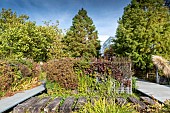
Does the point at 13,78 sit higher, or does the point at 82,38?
the point at 82,38

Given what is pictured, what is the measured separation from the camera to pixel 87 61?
9203mm

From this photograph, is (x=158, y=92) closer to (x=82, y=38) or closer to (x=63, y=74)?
(x=63, y=74)

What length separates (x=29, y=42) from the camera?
19.3 meters

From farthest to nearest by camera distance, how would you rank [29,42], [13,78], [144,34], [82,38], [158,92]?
[82,38], [29,42], [144,34], [13,78], [158,92]

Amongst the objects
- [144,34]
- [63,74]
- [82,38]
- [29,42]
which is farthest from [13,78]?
[82,38]

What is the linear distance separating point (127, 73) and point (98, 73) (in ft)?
4.14

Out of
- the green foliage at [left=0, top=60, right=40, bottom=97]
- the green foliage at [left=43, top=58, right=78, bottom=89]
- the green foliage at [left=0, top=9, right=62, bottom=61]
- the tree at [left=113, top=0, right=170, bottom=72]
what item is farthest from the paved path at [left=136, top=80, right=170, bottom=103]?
the green foliage at [left=0, top=9, right=62, bottom=61]

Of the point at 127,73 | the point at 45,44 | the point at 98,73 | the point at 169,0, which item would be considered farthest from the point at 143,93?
the point at 169,0

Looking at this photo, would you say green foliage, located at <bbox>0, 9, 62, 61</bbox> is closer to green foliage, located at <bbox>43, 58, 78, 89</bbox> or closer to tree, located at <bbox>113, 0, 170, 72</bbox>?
tree, located at <bbox>113, 0, 170, 72</bbox>

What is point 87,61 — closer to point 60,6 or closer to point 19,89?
point 19,89

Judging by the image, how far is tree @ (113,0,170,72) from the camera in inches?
623

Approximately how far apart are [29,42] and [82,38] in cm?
1047

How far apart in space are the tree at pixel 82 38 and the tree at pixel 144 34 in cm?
885

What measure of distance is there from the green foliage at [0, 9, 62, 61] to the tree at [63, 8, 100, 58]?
3.94m
